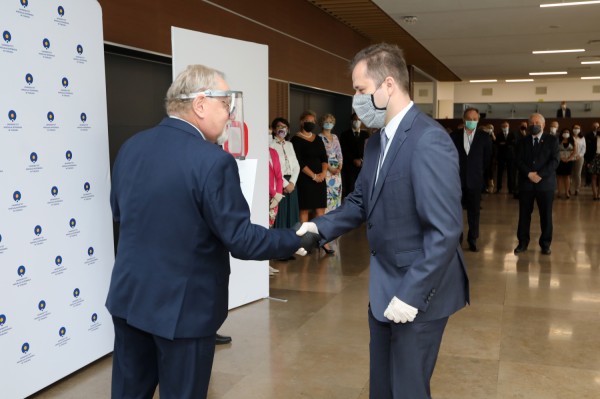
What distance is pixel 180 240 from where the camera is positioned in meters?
2.04

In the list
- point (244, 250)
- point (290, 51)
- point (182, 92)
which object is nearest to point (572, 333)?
point (244, 250)

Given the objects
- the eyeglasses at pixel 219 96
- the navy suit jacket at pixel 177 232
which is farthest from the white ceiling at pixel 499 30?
the navy suit jacket at pixel 177 232

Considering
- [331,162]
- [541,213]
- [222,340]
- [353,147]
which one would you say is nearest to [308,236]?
[222,340]

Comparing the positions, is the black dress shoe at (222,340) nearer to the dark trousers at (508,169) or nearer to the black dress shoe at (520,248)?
the black dress shoe at (520,248)

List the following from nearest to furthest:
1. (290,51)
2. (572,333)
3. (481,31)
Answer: (572,333), (290,51), (481,31)

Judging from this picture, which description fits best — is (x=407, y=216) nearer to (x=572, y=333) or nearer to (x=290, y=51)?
(x=572, y=333)

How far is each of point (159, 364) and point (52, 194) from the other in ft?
5.92

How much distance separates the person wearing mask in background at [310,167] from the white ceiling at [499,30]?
292cm

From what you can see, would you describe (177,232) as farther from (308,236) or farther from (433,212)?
(433,212)

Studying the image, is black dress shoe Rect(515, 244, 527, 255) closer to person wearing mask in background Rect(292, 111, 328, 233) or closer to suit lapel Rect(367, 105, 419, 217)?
person wearing mask in background Rect(292, 111, 328, 233)

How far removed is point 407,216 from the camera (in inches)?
80.8

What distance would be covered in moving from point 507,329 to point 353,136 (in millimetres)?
5851

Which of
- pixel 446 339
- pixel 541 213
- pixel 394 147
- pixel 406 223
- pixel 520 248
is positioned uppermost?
pixel 394 147

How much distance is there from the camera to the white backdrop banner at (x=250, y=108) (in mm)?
4793
